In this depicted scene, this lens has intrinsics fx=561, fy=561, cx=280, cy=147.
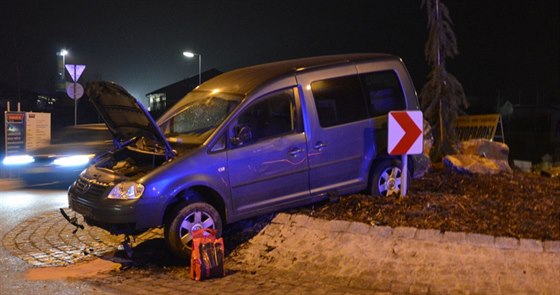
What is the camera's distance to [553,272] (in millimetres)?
5582

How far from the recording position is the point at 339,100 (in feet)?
26.1

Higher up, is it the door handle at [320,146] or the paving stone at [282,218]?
the door handle at [320,146]

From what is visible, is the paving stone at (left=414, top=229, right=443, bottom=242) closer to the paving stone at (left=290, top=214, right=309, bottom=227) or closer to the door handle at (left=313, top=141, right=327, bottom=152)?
the paving stone at (left=290, top=214, right=309, bottom=227)

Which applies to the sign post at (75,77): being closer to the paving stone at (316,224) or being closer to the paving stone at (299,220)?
the paving stone at (299,220)

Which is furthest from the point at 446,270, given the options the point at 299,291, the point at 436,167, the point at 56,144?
the point at 56,144

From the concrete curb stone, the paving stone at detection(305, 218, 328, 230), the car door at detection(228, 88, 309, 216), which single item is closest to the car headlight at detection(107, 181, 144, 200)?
the car door at detection(228, 88, 309, 216)

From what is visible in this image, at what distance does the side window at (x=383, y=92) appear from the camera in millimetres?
8320

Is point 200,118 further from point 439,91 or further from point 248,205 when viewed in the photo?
point 439,91

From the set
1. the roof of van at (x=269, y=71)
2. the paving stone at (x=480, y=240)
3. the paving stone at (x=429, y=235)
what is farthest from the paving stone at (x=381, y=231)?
the roof of van at (x=269, y=71)

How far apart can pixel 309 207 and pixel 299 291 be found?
2.29 meters

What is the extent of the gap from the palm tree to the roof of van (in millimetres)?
4200

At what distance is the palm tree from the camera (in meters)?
12.4

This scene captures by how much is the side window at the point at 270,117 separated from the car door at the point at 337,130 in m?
0.27

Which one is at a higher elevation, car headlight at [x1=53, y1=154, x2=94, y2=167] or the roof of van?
the roof of van
